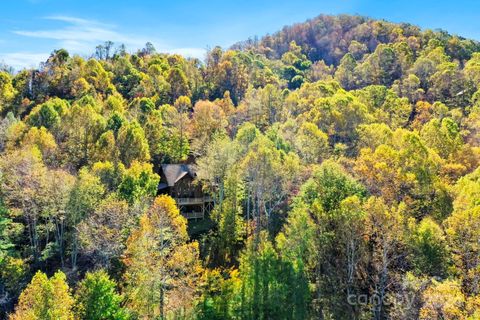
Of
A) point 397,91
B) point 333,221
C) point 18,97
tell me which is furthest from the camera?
point 397,91

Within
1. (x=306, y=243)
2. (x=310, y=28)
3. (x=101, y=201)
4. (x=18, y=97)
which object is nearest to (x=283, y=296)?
(x=306, y=243)

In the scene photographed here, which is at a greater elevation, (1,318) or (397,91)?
(397,91)

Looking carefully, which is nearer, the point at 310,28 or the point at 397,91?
the point at 397,91

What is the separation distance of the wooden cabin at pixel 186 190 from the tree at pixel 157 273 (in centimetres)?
1569

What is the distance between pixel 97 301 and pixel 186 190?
68.6ft

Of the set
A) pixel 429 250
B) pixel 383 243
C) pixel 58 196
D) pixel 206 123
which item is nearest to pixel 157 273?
pixel 58 196

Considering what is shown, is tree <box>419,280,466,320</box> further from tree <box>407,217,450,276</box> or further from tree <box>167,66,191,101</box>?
tree <box>167,66,191,101</box>

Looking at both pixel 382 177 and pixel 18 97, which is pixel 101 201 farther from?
pixel 18 97

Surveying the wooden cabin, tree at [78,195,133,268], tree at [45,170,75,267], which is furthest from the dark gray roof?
tree at [45,170,75,267]

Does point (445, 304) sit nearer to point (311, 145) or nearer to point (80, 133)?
point (311, 145)

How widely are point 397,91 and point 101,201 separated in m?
63.3

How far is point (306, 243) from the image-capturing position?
88.0 feet

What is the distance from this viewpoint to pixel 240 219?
35.9m

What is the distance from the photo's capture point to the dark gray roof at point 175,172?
43969 millimetres
